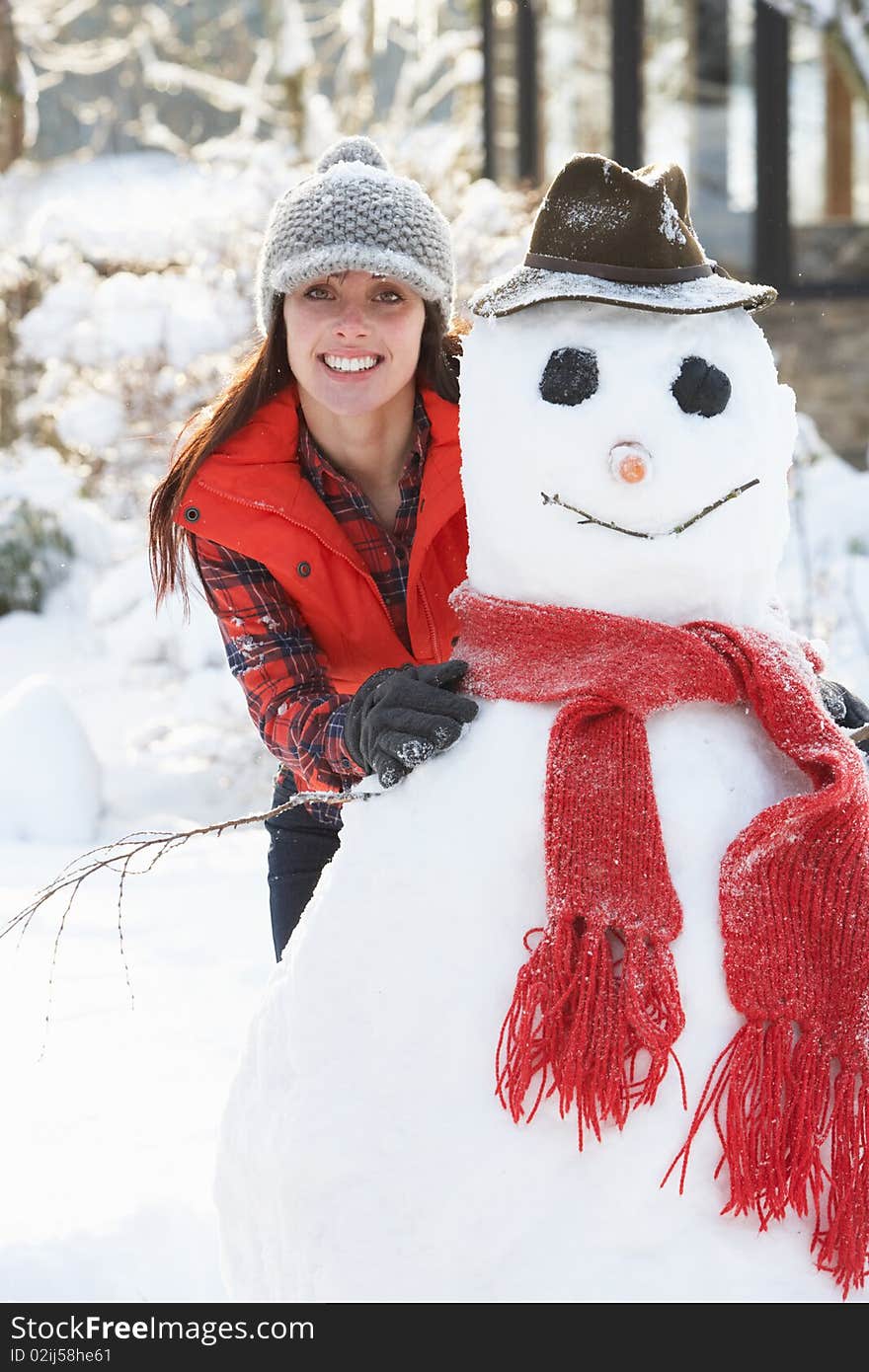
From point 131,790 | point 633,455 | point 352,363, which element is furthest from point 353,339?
point 131,790

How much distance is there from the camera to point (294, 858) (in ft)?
8.41

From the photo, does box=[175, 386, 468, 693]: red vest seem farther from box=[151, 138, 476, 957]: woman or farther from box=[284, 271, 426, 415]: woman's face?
box=[284, 271, 426, 415]: woman's face

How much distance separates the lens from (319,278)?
2205 millimetres

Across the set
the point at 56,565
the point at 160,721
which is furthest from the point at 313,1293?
the point at 56,565

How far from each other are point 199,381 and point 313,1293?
15.6 feet

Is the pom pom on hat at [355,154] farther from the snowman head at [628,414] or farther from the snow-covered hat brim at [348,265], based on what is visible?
the snowman head at [628,414]

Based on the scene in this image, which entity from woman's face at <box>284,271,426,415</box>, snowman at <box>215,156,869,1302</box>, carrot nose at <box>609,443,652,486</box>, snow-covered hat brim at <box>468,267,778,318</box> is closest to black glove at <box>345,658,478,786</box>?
snowman at <box>215,156,869,1302</box>

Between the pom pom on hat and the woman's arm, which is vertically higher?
the pom pom on hat

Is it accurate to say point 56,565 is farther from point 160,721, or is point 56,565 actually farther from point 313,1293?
point 313,1293

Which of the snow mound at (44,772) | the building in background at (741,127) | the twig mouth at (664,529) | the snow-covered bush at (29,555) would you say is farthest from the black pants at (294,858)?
the building in background at (741,127)

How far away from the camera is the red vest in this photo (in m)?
2.20

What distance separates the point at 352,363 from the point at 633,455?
697 mm

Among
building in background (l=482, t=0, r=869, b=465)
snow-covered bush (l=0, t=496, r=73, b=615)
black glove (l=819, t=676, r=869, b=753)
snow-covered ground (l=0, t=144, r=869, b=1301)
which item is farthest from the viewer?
building in background (l=482, t=0, r=869, b=465)

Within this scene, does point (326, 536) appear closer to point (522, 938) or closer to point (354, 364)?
point (354, 364)
